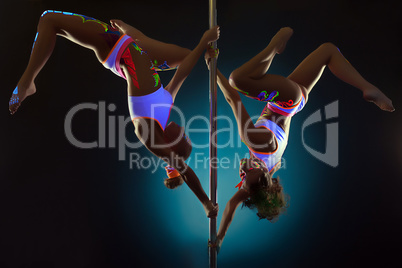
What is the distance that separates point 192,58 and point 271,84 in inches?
16.1

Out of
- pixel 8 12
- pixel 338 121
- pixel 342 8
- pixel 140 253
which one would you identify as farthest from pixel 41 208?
pixel 342 8

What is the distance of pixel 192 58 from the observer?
184 centimetres

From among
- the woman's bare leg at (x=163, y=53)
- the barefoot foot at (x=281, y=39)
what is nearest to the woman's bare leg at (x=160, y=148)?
the woman's bare leg at (x=163, y=53)

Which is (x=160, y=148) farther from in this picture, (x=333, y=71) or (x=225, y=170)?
(x=225, y=170)

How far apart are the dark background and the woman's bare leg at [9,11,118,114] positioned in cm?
115

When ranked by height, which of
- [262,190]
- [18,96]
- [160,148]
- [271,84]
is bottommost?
[262,190]

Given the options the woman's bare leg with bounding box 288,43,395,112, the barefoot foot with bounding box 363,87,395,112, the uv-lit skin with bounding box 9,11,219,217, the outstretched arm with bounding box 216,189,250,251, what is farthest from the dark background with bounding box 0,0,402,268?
the barefoot foot with bounding box 363,87,395,112

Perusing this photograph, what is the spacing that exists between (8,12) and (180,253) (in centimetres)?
210

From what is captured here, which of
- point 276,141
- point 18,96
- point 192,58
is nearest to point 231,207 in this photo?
point 276,141

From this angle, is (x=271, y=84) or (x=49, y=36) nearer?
(x=49, y=36)

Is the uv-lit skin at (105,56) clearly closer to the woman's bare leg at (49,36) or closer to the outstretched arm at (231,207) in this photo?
the woman's bare leg at (49,36)

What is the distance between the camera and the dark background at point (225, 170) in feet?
8.84

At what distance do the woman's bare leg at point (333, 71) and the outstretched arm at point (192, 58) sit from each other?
503 millimetres

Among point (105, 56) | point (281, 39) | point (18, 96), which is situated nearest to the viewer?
point (18, 96)
